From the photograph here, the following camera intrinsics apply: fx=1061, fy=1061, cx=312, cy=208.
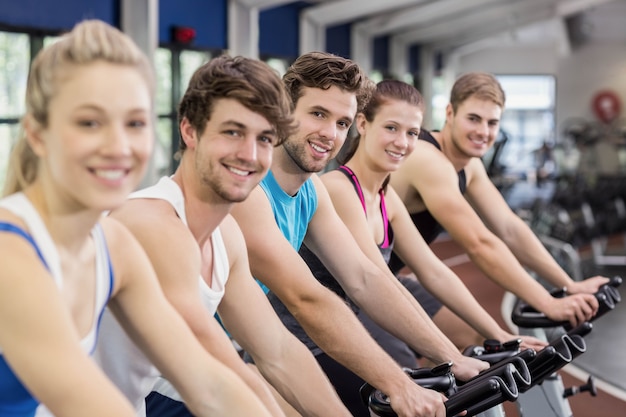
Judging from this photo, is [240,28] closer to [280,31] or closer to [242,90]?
[280,31]

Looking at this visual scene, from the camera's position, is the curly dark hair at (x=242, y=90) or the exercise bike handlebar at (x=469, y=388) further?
the exercise bike handlebar at (x=469, y=388)

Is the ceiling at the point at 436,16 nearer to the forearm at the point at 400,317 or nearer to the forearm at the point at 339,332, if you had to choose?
the forearm at the point at 400,317

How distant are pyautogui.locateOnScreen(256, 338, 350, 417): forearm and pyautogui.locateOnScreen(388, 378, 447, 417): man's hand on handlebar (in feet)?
0.37

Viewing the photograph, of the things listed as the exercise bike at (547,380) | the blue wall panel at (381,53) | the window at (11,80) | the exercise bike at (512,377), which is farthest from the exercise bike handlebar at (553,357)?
the blue wall panel at (381,53)

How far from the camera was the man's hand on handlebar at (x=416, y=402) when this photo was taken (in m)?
1.99

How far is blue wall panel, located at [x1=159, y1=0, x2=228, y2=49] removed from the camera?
8891mm

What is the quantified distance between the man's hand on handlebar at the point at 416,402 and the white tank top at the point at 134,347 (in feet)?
1.31

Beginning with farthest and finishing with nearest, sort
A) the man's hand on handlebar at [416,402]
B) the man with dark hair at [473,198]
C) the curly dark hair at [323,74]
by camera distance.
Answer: the man with dark hair at [473,198]
the curly dark hair at [323,74]
the man's hand on handlebar at [416,402]

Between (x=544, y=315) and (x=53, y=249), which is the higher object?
(x=53, y=249)

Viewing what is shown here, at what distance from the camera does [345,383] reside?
2801 millimetres

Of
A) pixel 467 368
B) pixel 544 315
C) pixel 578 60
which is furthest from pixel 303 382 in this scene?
pixel 578 60

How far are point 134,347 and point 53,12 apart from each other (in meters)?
5.83

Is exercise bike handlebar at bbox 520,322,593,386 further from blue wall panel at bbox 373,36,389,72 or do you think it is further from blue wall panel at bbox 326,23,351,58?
blue wall panel at bbox 373,36,389,72

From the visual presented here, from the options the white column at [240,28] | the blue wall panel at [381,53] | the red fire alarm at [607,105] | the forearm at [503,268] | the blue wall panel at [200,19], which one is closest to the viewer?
the forearm at [503,268]
